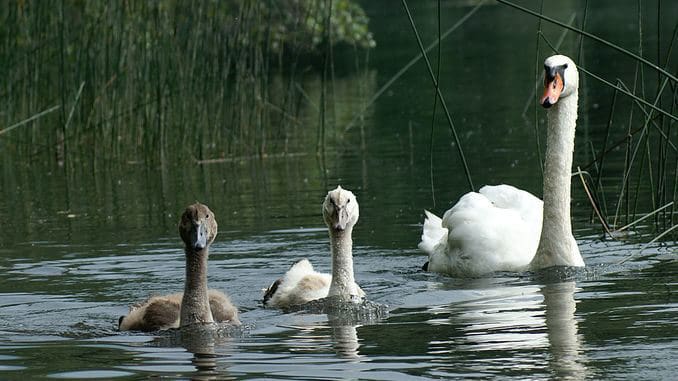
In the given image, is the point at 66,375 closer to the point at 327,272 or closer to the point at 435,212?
the point at 327,272

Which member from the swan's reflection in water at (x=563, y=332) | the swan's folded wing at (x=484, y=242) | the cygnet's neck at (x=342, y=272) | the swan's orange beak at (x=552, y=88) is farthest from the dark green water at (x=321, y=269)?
the swan's orange beak at (x=552, y=88)

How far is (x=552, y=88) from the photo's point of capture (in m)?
10.0

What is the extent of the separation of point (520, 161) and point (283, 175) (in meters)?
2.74

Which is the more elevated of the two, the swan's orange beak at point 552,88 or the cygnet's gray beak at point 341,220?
the swan's orange beak at point 552,88

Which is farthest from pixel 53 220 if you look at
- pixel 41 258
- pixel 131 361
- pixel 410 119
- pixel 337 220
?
pixel 410 119

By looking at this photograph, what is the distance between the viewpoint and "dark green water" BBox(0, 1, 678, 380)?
281 inches

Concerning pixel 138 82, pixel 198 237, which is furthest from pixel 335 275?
pixel 138 82

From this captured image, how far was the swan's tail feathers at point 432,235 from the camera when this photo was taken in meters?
11.1

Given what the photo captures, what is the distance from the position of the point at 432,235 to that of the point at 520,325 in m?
3.49

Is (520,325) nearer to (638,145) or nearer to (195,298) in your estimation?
(195,298)

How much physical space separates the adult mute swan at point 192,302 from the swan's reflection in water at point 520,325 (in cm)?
128

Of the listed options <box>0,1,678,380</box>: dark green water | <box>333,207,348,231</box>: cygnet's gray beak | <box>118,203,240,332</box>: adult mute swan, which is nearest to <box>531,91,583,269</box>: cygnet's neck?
<box>0,1,678,380</box>: dark green water

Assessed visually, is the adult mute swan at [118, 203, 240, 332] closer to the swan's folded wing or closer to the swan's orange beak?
the swan's folded wing

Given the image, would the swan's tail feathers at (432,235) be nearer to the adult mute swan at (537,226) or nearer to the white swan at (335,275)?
the adult mute swan at (537,226)
